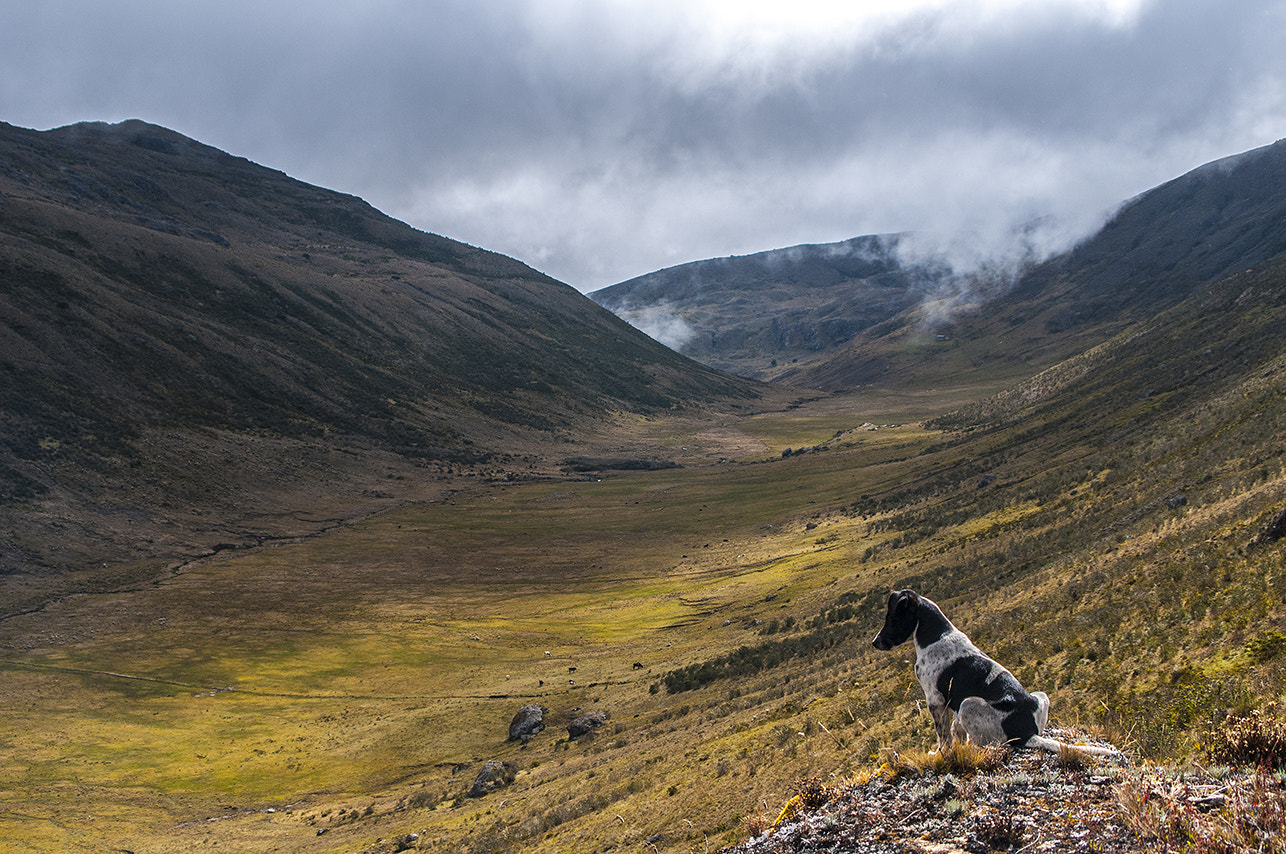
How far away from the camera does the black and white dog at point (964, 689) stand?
7.39 metres

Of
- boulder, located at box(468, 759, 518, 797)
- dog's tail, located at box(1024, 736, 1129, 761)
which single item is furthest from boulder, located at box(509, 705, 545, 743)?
dog's tail, located at box(1024, 736, 1129, 761)

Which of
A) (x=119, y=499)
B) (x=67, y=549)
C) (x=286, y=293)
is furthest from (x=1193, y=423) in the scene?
(x=286, y=293)

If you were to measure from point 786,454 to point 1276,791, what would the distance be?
4582 inches

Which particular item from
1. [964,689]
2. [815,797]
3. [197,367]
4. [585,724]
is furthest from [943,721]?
[197,367]

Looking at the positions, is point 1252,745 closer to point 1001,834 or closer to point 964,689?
point 1001,834

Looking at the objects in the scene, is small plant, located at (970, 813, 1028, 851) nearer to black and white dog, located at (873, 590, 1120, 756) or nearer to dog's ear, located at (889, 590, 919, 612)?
black and white dog, located at (873, 590, 1120, 756)

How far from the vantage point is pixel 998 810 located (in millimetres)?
6023

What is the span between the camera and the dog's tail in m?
6.46

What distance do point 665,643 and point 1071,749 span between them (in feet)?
103

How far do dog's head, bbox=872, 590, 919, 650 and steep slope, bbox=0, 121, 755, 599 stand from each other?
71.9 metres

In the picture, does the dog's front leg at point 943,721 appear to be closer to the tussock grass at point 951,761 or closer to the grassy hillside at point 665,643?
the tussock grass at point 951,761

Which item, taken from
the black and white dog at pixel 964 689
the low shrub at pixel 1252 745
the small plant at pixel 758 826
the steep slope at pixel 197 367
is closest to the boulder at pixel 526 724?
the small plant at pixel 758 826

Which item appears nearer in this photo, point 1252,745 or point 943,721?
point 1252,745

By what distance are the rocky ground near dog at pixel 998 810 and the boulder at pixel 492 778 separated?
1641 centimetres
